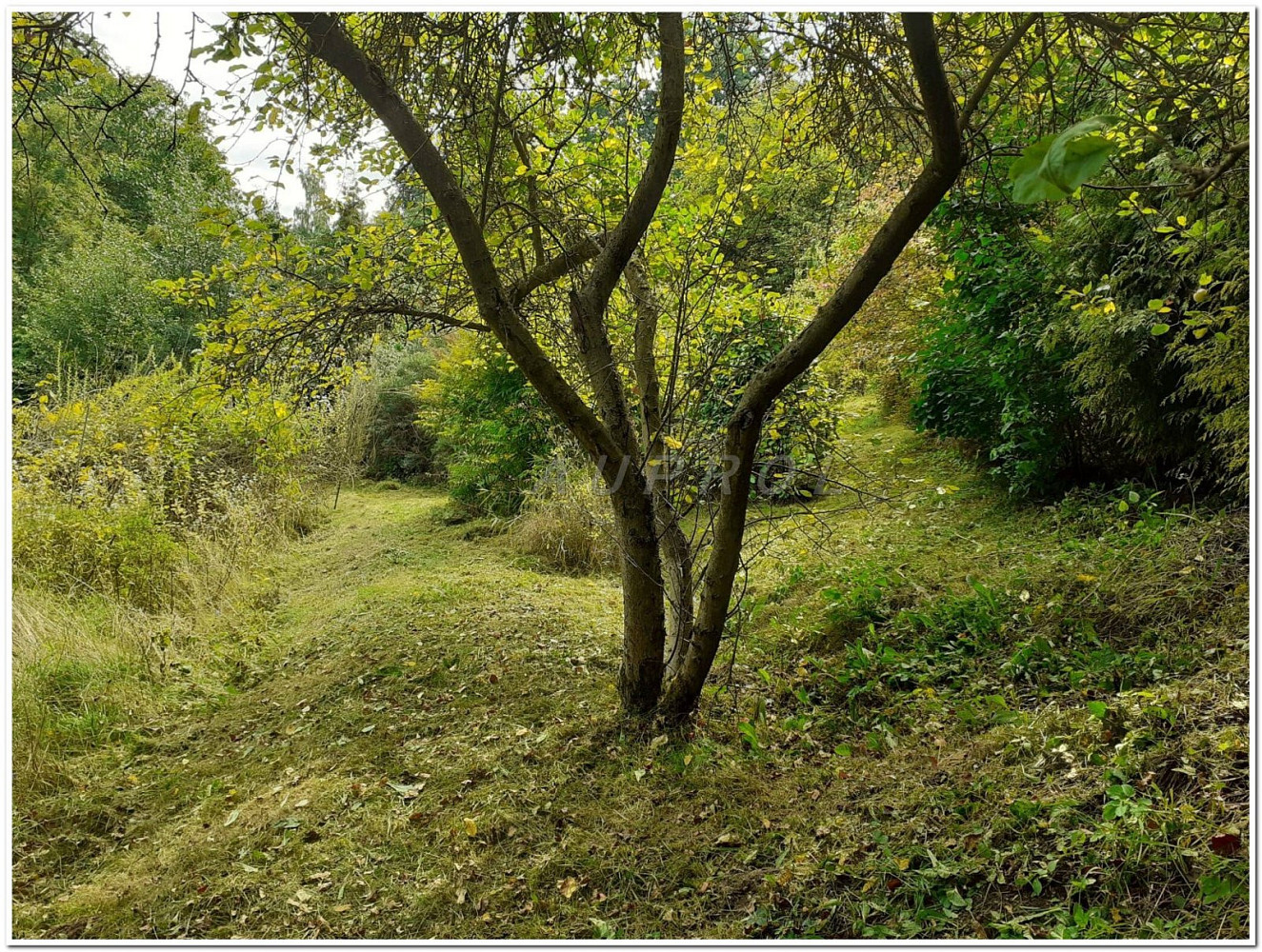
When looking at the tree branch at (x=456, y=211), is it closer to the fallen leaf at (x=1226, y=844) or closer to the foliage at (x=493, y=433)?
the fallen leaf at (x=1226, y=844)

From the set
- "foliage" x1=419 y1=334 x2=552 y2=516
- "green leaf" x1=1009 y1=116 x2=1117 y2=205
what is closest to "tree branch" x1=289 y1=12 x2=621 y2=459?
"green leaf" x1=1009 y1=116 x2=1117 y2=205

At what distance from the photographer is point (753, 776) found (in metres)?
2.76

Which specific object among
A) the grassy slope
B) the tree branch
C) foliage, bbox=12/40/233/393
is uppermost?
foliage, bbox=12/40/233/393

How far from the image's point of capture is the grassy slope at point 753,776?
198 centimetres

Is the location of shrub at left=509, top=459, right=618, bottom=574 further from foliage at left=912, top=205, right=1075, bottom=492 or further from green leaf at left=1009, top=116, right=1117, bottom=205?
green leaf at left=1009, top=116, right=1117, bottom=205

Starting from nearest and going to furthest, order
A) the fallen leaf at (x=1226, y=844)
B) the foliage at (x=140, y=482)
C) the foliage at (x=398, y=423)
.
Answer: the fallen leaf at (x=1226, y=844) → the foliage at (x=140, y=482) → the foliage at (x=398, y=423)

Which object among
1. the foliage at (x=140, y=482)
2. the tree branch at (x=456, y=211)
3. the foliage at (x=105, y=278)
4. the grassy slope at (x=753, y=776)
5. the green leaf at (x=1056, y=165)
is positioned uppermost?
the foliage at (x=105, y=278)

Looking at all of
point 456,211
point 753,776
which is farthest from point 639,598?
point 456,211

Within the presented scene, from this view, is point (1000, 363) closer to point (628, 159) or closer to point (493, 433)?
point (628, 159)

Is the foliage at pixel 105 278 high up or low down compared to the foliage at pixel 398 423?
up

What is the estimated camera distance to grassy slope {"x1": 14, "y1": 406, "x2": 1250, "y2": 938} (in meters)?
1.98

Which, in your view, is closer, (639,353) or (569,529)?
(639,353)

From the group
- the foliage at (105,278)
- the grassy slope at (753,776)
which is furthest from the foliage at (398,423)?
the grassy slope at (753,776)
